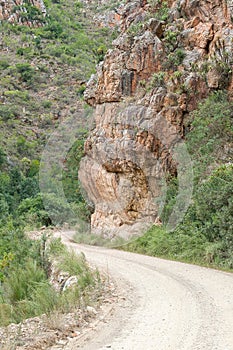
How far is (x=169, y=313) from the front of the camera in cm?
685

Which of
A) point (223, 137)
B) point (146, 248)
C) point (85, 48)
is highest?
point (85, 48)

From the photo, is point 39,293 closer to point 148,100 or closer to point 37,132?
point 148,100

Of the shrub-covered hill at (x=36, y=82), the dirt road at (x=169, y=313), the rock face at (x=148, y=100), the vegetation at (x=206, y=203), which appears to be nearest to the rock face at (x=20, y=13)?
the shrub-covered hill at (x=36, y=82)

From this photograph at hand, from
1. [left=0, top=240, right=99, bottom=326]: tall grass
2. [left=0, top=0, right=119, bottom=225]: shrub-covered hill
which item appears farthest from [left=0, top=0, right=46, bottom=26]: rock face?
[left=0, top=240, right=99, bottom=326]: tall grass

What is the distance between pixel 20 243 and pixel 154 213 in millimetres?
6689

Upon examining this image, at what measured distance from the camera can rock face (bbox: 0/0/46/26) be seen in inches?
2815

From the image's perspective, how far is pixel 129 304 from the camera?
761 centimetres

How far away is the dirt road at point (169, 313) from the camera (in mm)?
5414

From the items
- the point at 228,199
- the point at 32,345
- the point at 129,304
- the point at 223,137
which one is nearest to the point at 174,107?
the point at 223,137

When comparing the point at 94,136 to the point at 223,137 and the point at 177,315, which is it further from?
the point at 177,315

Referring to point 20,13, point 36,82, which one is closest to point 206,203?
point 36,82

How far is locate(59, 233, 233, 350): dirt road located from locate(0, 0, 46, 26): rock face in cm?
6918

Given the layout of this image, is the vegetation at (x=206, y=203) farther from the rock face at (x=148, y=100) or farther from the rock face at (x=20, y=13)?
the rock face at (x=20, y=13)

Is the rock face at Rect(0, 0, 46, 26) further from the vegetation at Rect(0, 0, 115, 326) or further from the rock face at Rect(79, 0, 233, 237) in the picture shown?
the rock face at Rect(79, 0, 233, 237)
